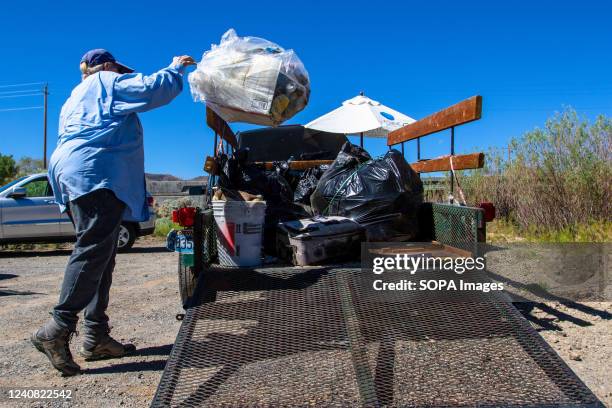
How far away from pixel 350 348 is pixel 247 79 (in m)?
1.97

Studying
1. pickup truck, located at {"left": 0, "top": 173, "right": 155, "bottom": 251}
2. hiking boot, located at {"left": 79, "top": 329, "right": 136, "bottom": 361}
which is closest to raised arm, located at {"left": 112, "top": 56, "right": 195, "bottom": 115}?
hiking boot, located at {"left": 79, "top": 329, "right": 136, "bottom": 361}

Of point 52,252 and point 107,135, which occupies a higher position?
point 107,135

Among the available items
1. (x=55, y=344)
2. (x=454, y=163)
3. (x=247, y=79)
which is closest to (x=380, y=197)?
(x=454, y=163)

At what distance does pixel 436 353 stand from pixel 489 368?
11.1 inches

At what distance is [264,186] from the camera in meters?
4.25

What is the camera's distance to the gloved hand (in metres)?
3.13

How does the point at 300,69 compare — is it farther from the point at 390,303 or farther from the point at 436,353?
the point at 436,353

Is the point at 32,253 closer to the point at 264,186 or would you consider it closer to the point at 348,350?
the point at 264,186

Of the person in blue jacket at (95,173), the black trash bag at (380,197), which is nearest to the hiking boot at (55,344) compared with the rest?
the person in blue jacket at (95,173)

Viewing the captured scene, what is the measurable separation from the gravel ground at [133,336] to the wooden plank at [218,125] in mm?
1710

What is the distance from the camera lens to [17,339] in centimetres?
405

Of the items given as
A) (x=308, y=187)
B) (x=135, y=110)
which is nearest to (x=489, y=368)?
(x=135, y=110)

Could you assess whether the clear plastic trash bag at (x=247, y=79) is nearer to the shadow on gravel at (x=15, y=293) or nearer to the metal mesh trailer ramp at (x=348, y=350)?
the metal mesh trailer ramp at (x=348, y=350)

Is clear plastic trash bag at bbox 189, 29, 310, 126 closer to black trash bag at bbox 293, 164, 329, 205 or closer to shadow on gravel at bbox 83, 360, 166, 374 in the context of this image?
black trash bag at bbox 293, 164, 329, 205
